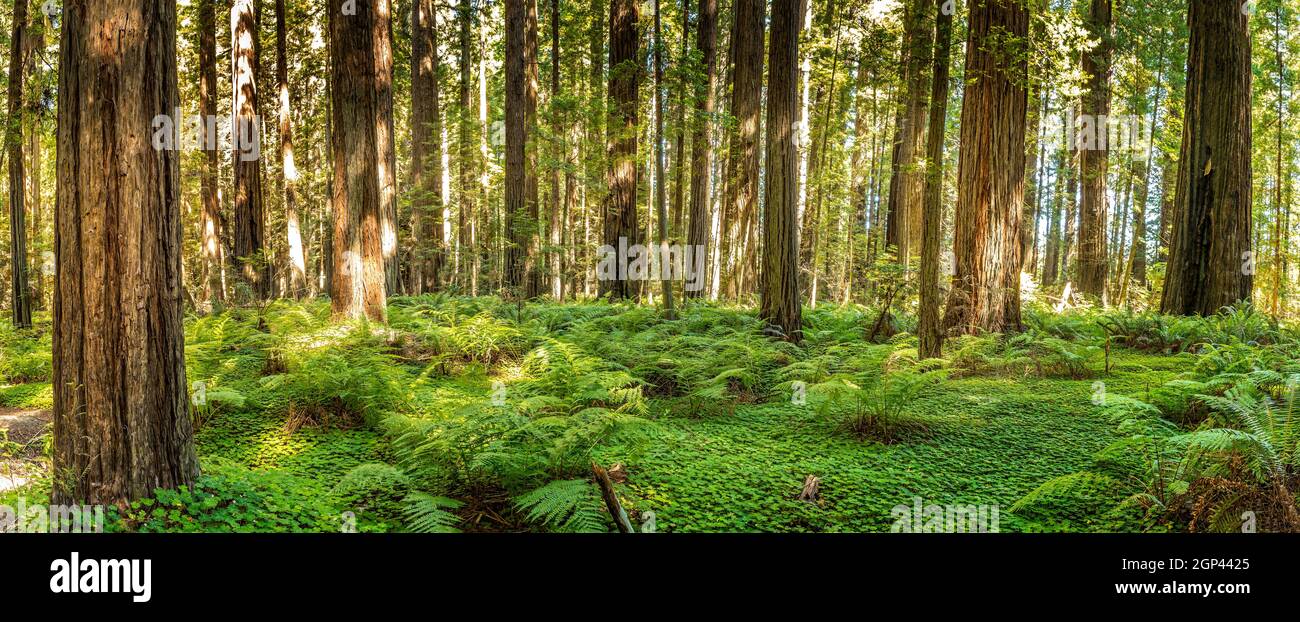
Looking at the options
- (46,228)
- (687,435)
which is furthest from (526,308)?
(46,228)

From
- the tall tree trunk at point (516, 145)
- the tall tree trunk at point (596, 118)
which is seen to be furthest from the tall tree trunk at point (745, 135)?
the tall tree trunk at point (516, 145)

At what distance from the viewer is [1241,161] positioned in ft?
33.3

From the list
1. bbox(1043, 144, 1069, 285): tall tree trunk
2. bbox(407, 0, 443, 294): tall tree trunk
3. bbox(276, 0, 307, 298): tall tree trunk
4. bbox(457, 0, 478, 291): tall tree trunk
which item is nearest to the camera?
bbox(276, 0, 307, 298): tall tree trunk

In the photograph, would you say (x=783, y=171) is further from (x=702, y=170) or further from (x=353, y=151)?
(x=353, y=151)

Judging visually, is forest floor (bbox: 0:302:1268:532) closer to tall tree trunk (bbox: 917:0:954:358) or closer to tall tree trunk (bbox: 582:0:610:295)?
tall tree trunk (bbox: 917:0:954:358)

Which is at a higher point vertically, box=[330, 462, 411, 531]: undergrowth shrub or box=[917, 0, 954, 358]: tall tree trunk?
box=[917, 0, 954, 358]: tall tree trunk

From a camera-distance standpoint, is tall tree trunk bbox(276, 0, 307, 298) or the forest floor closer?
the forest floor

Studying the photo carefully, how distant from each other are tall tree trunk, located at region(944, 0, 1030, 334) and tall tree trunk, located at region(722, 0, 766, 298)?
3976mm

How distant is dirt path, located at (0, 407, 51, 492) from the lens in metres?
4.26

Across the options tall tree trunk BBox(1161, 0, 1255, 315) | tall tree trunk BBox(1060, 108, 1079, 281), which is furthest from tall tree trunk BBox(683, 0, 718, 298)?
tall tree trunk BBox(1060, 108, 1079, 281)

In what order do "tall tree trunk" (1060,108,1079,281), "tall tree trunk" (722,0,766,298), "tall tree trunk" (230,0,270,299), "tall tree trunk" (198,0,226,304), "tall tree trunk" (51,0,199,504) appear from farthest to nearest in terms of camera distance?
"tall tree trunk" (1060,108,1079,281), "tall tree trunk" (198,0,226,304), "tall tree trunk" (230,0,270,299), "tall tree trunk" (722,0,766,298), "tall tree trunk" (51,0,199,504)

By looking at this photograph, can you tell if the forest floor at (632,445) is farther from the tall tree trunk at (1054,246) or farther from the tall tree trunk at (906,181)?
the tall tree trunk at (1054,246)

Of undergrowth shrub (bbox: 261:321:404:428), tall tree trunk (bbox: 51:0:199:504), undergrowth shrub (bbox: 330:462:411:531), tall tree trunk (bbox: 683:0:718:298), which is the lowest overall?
undergrowth shrub (bbox: 330:462:411:531)
